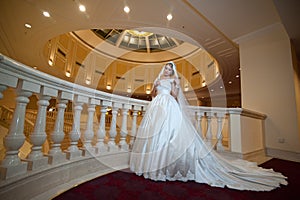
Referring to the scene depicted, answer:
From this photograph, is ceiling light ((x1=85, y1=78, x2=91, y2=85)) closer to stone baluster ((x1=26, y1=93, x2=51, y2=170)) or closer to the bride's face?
the bride's face

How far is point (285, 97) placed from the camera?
310 centimetres

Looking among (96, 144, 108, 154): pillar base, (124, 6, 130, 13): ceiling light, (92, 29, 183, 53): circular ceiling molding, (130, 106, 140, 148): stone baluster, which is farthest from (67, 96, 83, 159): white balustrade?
(92, 29, 183, 53): circular ceiling molding

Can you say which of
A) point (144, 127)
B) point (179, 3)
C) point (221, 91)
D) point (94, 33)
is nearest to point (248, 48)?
point (179, 3)

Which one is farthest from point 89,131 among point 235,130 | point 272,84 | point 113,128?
point 272,84

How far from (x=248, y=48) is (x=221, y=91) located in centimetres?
555

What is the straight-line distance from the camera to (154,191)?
4.09 ft

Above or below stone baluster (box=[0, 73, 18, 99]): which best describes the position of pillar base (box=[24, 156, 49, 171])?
below

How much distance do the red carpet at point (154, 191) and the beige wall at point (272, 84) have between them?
2.01 metres

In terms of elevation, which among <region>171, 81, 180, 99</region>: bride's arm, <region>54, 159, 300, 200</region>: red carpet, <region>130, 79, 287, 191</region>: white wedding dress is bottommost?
<region>54, 159, 300, 200</region>: red carpet

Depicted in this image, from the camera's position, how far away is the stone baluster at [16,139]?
878 mm

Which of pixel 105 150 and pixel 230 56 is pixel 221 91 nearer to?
pixel 230 56

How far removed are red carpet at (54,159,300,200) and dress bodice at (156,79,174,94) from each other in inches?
42.5

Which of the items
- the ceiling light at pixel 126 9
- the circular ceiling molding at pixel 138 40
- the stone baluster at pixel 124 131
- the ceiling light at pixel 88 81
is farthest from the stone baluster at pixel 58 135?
Result: the circular ceiling molding at pixel 138 40

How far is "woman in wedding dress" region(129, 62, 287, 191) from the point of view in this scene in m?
1.49
